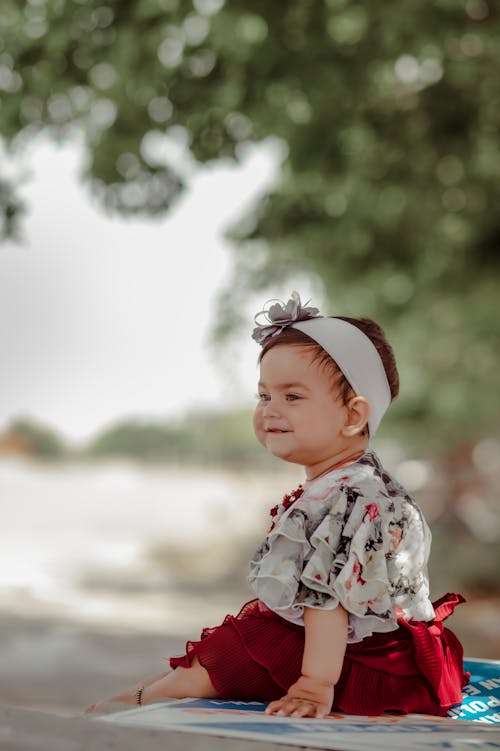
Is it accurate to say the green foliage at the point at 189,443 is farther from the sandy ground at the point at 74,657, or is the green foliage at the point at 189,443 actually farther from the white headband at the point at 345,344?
the white headband at the point at 345,344

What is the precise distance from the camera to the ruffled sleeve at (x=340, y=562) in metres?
2.31

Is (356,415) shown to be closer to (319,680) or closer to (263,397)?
(263,397)

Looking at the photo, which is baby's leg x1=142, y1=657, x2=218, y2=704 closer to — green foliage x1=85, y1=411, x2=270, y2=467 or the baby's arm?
the baby's arm

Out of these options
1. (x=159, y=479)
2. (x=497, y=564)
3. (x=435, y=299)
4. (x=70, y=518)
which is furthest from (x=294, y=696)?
(x=159, y=479)

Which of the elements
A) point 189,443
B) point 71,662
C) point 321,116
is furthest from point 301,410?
point 189,443

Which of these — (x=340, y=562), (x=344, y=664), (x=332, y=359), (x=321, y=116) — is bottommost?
(x=344, y=664)

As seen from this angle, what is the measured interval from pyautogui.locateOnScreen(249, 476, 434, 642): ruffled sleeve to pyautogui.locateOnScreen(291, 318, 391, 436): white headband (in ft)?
0.86

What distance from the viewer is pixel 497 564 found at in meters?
15.0

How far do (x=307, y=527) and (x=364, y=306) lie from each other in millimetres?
9771

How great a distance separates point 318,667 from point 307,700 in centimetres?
8

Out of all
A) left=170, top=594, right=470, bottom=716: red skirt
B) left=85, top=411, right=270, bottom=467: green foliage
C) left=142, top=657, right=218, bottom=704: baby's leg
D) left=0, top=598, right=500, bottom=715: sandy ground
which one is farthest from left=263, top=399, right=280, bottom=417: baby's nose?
left=85, top=411, right=270, bottom=467: green foliage

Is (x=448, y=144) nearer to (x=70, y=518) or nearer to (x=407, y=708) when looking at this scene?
(x=407, y=708)

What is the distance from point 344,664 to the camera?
240cm

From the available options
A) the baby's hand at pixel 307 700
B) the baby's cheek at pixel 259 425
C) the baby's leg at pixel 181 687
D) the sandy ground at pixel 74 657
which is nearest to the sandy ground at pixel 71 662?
the sandy ground at pixel 74 657
